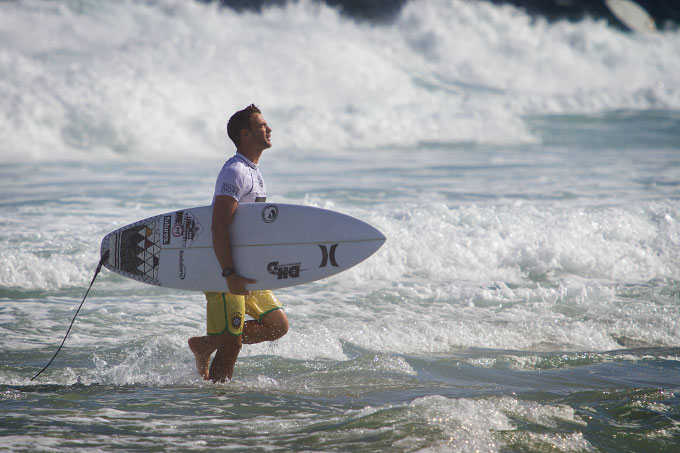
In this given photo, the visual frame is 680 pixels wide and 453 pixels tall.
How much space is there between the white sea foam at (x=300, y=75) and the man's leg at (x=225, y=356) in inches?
537

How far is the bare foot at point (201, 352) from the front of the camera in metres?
3.63

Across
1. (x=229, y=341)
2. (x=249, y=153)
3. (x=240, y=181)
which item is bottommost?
(x=229, y=341)

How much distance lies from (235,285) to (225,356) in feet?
1.48

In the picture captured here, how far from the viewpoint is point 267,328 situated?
143 inches

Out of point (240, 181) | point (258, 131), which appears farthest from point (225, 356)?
point (258, 131)

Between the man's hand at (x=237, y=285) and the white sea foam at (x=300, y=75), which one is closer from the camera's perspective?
the man's hand at (x=237, y=285)

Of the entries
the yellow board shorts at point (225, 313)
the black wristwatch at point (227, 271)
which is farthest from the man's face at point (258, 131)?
the yellow board shorts at point (225, 313)

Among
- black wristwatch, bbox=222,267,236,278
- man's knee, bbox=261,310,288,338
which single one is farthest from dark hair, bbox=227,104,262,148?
man's knee, bbox=261,310,288,338

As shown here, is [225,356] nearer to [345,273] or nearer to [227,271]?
[227,271]

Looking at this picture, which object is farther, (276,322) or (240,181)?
(276,322)

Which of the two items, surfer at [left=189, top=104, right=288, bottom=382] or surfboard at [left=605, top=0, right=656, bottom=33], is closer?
surfer at [left=189, top=104, right=288, bottom=382]

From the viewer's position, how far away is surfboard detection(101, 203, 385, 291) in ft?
11.7

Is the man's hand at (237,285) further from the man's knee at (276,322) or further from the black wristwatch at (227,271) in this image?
the man's knee at (276,322)

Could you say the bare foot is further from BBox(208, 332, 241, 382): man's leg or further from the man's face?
the man's face
